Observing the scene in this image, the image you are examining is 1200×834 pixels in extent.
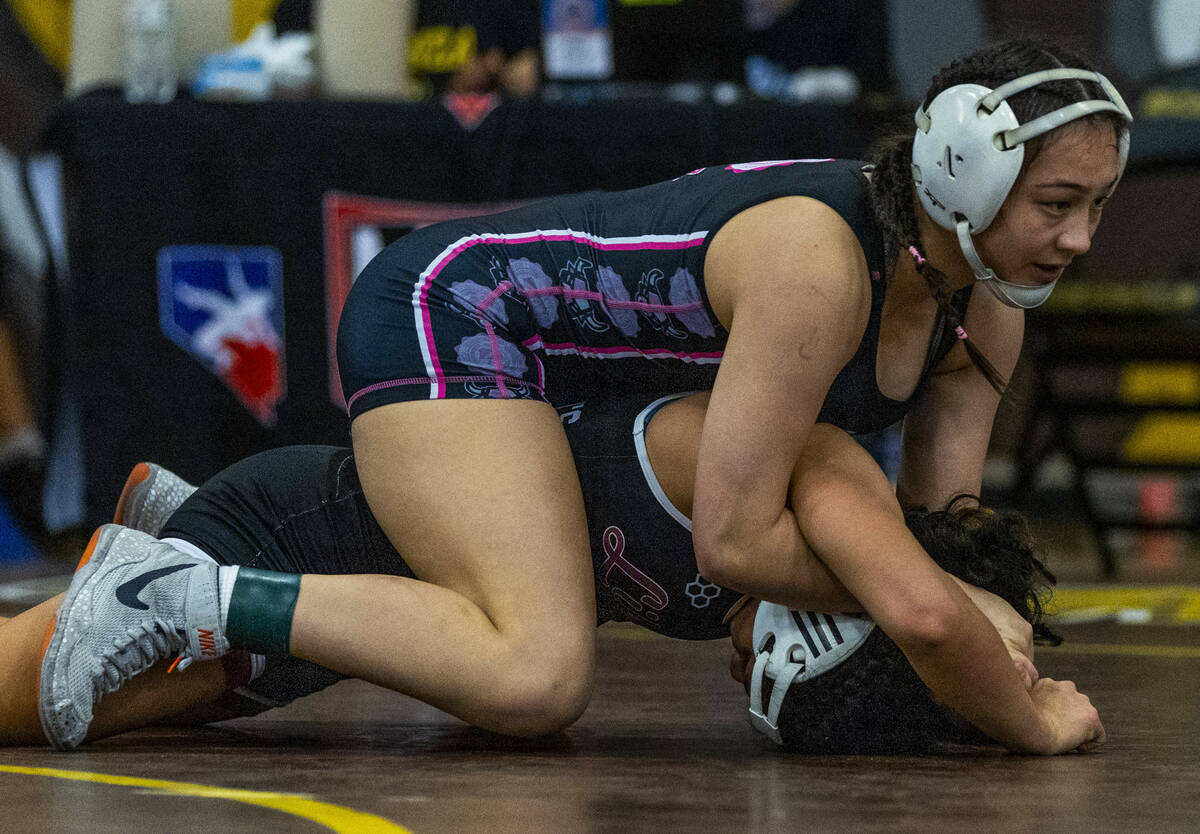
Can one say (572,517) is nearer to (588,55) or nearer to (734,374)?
(734,374)

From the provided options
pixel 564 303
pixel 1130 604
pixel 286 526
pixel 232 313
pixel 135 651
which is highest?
pixel 564 303

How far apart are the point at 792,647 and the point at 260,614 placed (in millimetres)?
649

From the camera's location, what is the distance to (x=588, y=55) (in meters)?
4.45

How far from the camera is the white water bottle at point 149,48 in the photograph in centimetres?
402

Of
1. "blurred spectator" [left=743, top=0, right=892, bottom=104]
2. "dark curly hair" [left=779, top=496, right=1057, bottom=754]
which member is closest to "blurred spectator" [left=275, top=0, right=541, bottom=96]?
"blurred spectator" [left=743, top=0, right=892, bottom=104]

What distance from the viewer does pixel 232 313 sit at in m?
3.96

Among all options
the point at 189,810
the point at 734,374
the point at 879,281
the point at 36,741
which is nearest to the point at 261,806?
the point at 189,810

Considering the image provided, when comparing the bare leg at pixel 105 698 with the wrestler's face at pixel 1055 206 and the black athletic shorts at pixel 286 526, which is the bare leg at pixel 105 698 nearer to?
the black athletic shorts at pixel 286 526

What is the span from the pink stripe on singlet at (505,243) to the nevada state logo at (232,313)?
1935 mm

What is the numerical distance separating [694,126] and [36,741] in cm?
263

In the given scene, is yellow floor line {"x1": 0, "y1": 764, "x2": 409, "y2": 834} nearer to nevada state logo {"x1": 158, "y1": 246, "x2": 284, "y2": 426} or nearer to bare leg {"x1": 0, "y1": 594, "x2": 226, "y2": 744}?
bare leg {"x1": 0, "y1": 594, "x2": 226, "y2": 744}

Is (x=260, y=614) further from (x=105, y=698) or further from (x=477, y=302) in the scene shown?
(x=477, y=302)

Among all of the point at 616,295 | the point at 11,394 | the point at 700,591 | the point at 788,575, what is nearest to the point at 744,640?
the point at 700,591

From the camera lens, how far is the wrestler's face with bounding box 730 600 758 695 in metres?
2.02
